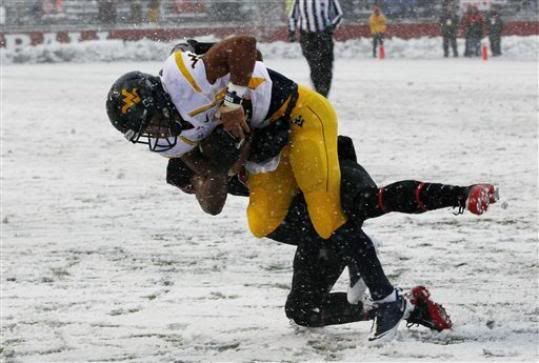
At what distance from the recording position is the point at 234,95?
4.50m

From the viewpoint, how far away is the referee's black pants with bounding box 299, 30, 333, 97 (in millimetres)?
13602

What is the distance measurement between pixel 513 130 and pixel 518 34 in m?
19.6

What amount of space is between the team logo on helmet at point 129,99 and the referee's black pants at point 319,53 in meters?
9.22

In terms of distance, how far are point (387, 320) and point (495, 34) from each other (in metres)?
25.1


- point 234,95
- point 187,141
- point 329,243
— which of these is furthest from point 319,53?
point 234,95

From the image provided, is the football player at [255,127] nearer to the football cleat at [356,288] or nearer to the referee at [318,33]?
the football cleat at [356,288]

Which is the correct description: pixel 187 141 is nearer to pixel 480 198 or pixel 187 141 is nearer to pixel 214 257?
pixel 480 198

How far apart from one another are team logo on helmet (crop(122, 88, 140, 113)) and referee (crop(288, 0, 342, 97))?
9080 millimetres

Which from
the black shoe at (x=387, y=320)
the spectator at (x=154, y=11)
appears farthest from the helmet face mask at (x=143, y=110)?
the spectator at (x=154, y=11)

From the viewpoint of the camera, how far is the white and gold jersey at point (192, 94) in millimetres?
4547

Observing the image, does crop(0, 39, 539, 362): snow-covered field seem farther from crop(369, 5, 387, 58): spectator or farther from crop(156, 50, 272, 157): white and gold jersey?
crop(369, 5, 387, 58): spectator

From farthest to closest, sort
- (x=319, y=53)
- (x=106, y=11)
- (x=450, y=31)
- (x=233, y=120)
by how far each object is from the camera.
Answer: (x=106, y=11) < (x=450, y=31) < (x=319, y=53) < (x=233, y=120)

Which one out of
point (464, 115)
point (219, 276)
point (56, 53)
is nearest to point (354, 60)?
point (56, 53)

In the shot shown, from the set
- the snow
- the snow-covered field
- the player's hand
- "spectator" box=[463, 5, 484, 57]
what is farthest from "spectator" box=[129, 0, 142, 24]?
the player's hand
